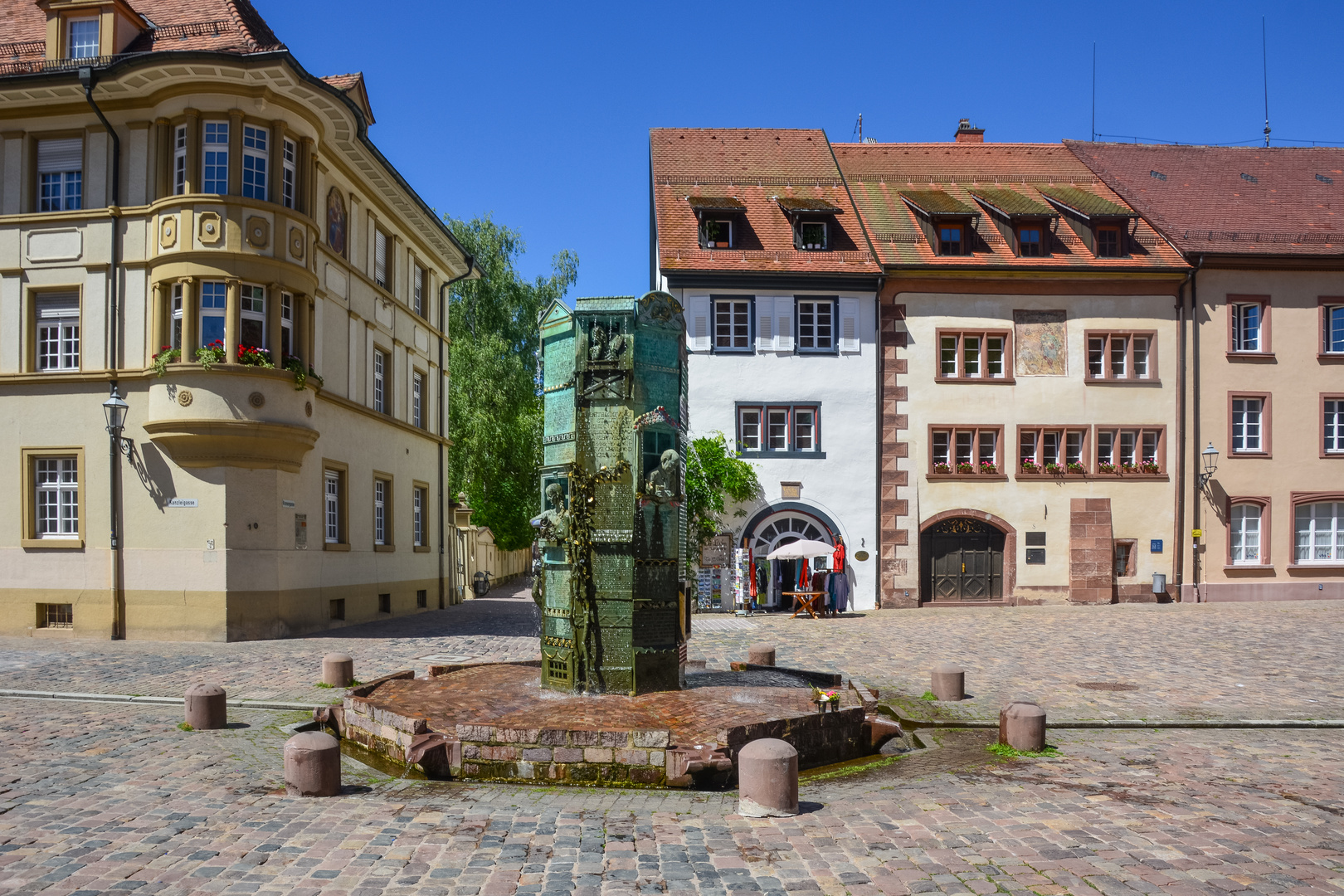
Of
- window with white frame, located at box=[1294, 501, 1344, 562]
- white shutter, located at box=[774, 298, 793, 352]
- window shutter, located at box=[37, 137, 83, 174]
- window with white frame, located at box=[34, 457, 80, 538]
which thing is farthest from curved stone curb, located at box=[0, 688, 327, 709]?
window with white frame, located at box=[1294, 501, 1344, 562]

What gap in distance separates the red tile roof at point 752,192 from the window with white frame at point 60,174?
14145mm

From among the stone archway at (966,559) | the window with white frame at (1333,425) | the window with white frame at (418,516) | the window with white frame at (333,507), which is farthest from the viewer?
the window with white frame at (1333,425)

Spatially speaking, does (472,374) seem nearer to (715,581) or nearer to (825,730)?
(715,581)

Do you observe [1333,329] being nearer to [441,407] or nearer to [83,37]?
[441,407]

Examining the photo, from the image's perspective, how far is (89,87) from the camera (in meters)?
18.8

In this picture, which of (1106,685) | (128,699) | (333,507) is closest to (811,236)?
(333,507)

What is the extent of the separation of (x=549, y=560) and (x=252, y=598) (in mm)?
10318

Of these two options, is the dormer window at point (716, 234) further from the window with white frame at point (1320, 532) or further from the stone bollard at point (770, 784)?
A: the stone bollard at point (770, 784)

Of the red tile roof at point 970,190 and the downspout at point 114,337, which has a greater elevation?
the red tile roof at point 970,190

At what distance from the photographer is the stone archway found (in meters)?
29.4

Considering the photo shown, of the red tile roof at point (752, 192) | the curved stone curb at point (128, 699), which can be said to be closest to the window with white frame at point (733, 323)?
the red tile roof at point (752, 192)

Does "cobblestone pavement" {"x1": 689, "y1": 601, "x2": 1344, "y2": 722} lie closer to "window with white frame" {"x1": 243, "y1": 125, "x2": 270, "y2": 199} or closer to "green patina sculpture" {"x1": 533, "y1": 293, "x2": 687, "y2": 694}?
"green patina sculpture" {"x1": 533, "y1": 293, "x2": 687, "y2": 694}

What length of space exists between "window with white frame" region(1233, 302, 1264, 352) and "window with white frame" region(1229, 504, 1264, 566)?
14.9 ft

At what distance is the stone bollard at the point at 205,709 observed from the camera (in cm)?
995
